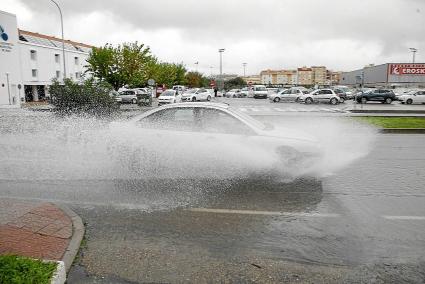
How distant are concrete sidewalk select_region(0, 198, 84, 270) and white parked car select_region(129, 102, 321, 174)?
242 centimetres

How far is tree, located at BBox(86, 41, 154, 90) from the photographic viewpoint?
4250cm

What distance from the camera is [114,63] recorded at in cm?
4309

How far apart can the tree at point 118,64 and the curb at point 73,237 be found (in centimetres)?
3869

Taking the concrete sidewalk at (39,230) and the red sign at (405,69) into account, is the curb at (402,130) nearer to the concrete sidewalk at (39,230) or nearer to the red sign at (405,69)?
the concrete sidewalk at (39,230)

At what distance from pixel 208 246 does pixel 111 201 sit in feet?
7.02

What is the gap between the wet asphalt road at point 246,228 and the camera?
3.81m

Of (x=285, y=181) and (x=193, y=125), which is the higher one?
(x=193, y=125)

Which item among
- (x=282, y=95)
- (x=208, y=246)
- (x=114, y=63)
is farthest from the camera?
(x=282, y=95)

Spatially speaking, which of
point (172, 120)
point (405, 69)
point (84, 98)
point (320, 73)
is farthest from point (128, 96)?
point (320, 73)

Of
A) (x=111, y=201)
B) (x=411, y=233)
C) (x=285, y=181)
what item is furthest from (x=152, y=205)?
(x=411, y=233)

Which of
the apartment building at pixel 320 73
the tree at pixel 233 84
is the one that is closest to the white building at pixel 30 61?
the tree at pixel 233 84

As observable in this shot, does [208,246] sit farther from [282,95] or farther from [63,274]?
[282,95]

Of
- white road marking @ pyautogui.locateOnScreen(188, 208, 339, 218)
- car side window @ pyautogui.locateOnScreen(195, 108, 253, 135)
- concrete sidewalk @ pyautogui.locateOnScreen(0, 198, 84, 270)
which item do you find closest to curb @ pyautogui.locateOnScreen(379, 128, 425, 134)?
car side window @ pyautogui.locateOnScreen(195, 108, 253, 135)

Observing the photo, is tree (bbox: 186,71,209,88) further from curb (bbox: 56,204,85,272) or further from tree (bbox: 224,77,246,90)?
curb (bbox: 56,204,85,272)
